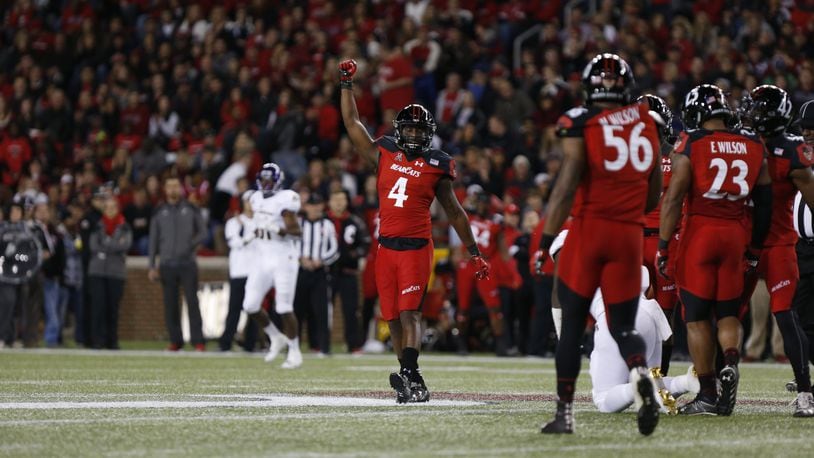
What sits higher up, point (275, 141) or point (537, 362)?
point (275, 141)

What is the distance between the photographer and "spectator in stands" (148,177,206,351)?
59.0 ft

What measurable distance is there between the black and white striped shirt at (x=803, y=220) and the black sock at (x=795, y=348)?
65.5 inches

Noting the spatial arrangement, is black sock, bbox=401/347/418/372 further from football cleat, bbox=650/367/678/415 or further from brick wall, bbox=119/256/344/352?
brick wall, bbox=119/256/344/352

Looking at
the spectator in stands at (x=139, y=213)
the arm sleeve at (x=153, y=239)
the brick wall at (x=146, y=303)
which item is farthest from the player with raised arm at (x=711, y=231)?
the spectator in stands at (x=139, y=213)

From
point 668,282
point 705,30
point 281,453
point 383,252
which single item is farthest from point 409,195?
point 705,30

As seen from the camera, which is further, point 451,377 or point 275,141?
point 275,141

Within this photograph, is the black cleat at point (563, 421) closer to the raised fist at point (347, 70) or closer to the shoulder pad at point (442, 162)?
the shoulder pad at point (442, 162)

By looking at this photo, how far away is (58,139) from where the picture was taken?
2370cm

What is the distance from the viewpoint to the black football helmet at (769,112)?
8.67 m

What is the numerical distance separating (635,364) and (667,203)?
1511 mm

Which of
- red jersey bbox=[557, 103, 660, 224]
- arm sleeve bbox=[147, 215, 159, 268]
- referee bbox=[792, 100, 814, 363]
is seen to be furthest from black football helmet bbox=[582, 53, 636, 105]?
arm sleeve bbox=[147, 215, 159, 268]

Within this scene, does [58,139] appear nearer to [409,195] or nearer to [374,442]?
[409,195]

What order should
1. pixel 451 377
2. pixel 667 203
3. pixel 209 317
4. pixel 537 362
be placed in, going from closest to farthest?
pixel 667 203
pixel 451 377
pixel 537 362
pixel 209 317

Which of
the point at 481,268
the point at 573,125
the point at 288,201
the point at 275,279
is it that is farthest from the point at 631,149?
the point at 288,201
